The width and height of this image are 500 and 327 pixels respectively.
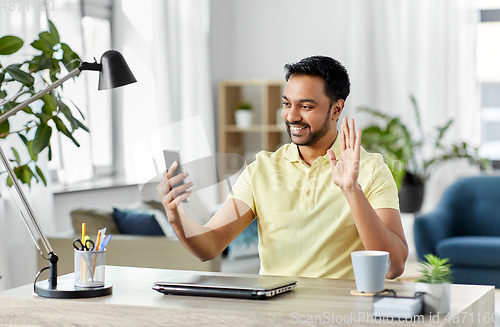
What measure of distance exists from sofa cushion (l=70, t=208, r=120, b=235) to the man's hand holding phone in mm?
1920

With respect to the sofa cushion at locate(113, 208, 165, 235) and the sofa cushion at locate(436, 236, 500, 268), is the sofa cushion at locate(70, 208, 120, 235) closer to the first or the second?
the sofa cushion at locate(113, 208, 165, 235)

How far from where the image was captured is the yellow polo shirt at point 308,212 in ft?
5.71

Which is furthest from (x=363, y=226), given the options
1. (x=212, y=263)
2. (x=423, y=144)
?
(x=423, y=144)

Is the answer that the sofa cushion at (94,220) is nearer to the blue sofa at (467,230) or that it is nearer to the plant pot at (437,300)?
the blue sofa at (467,230)

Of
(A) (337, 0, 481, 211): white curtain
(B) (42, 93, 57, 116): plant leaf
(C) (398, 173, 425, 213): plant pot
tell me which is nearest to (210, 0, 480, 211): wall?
(A) (337, 0, 481, 211): white curtain

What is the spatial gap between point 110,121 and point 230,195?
2.87m

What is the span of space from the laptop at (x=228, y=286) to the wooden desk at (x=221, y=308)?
0.05 ft

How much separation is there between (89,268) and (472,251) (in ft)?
10.6

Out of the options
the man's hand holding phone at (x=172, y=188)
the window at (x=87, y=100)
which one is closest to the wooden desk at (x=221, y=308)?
the man's hand holding phone at (x=172, y=188)

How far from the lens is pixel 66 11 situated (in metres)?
4.09

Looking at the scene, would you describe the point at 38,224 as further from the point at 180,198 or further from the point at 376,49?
the point at 376,49

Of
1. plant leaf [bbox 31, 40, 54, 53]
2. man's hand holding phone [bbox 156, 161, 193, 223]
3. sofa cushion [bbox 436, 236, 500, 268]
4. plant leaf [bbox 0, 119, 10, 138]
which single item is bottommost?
sofa cushion [bbox 436, 236, 500, 268]

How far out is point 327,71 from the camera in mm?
1824

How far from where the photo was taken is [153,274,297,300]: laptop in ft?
4.16
